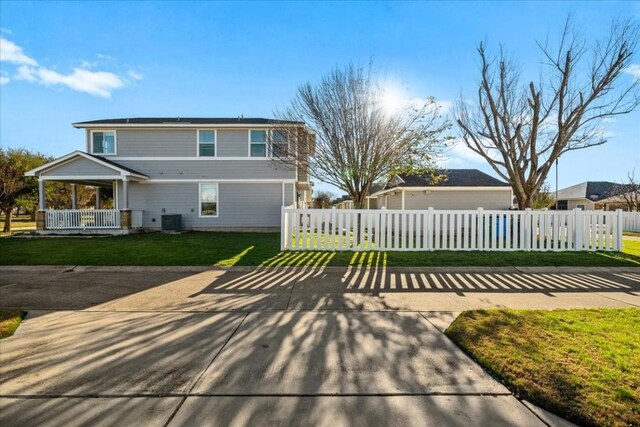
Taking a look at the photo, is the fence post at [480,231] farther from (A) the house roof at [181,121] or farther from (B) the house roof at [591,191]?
(B) the house roof at [591,191]

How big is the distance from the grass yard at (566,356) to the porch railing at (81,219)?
1685 cm

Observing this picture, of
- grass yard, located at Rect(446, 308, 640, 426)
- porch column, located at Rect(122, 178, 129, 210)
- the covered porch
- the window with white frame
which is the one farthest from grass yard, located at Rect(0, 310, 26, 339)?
the window with white frame

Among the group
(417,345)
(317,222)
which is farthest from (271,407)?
(317,222)

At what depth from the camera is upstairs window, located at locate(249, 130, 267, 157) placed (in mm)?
17266

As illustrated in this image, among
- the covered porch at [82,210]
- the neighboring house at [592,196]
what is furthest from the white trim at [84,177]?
the neighboring house at [592,196]

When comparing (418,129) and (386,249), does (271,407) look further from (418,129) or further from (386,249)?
(418,129)

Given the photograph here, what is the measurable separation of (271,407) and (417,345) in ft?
6.09

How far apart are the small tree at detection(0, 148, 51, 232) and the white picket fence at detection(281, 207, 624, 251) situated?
60.3 ft

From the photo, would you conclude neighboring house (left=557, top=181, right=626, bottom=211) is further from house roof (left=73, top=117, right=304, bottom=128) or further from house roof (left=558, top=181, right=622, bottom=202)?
house roof (left=73, top=117, right=304, bottom=128)

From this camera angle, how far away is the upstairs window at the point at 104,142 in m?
17.6

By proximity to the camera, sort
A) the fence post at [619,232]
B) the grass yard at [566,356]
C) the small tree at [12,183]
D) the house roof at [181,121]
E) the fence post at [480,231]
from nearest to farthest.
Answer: the grass yard at [566,356]
the fence post at [480,231]
the fence post at [619,232]
the house roof at [181,121]
the small tree at [12,183]

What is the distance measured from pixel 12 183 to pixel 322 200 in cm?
3392

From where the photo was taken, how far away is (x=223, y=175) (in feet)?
57.1

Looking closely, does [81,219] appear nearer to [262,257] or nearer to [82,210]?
[82,210]
